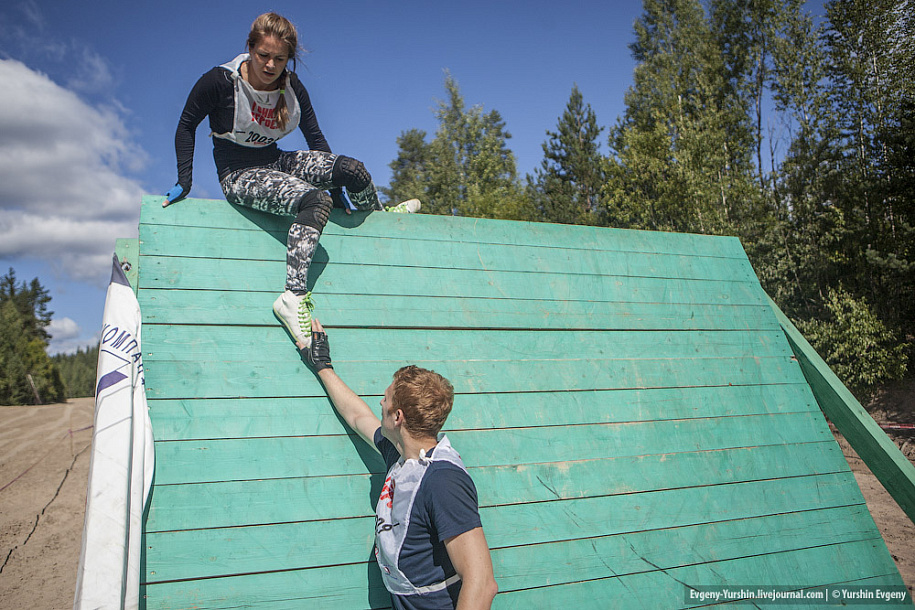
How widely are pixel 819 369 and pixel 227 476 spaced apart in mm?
3075

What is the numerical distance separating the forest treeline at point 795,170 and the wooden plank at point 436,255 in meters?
10.3

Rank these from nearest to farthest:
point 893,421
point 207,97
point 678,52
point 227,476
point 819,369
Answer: point 227,476, point 207,97, point 819,369, point 893,421, point 678,52

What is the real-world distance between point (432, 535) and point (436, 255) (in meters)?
1.56

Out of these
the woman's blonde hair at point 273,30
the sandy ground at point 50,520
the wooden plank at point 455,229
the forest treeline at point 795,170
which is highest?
the forest treeline at point 795,170

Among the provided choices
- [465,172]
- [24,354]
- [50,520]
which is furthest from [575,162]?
[24,354]

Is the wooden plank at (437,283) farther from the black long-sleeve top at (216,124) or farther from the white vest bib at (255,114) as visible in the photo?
the white vest bib at (255,114)

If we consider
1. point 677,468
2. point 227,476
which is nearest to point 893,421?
point 677,468

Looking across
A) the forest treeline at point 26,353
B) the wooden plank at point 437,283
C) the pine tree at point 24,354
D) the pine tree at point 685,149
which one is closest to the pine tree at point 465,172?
the pine tree at point 685,149

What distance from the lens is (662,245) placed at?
333cm

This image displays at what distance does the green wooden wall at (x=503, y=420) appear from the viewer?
6.31 ft

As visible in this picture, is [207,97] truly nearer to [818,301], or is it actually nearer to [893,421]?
[893,421]

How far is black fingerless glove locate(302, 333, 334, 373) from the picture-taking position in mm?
2211

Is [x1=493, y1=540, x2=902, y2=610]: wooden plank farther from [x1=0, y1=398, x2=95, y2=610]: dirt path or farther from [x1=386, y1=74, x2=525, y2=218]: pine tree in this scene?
[x1=386, y1=74, x2=525, y2=218]: pine tree

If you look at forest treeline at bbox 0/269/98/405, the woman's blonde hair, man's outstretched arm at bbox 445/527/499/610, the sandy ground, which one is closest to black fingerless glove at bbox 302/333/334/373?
man's outstretched arm at bbox 445/527/499/610
